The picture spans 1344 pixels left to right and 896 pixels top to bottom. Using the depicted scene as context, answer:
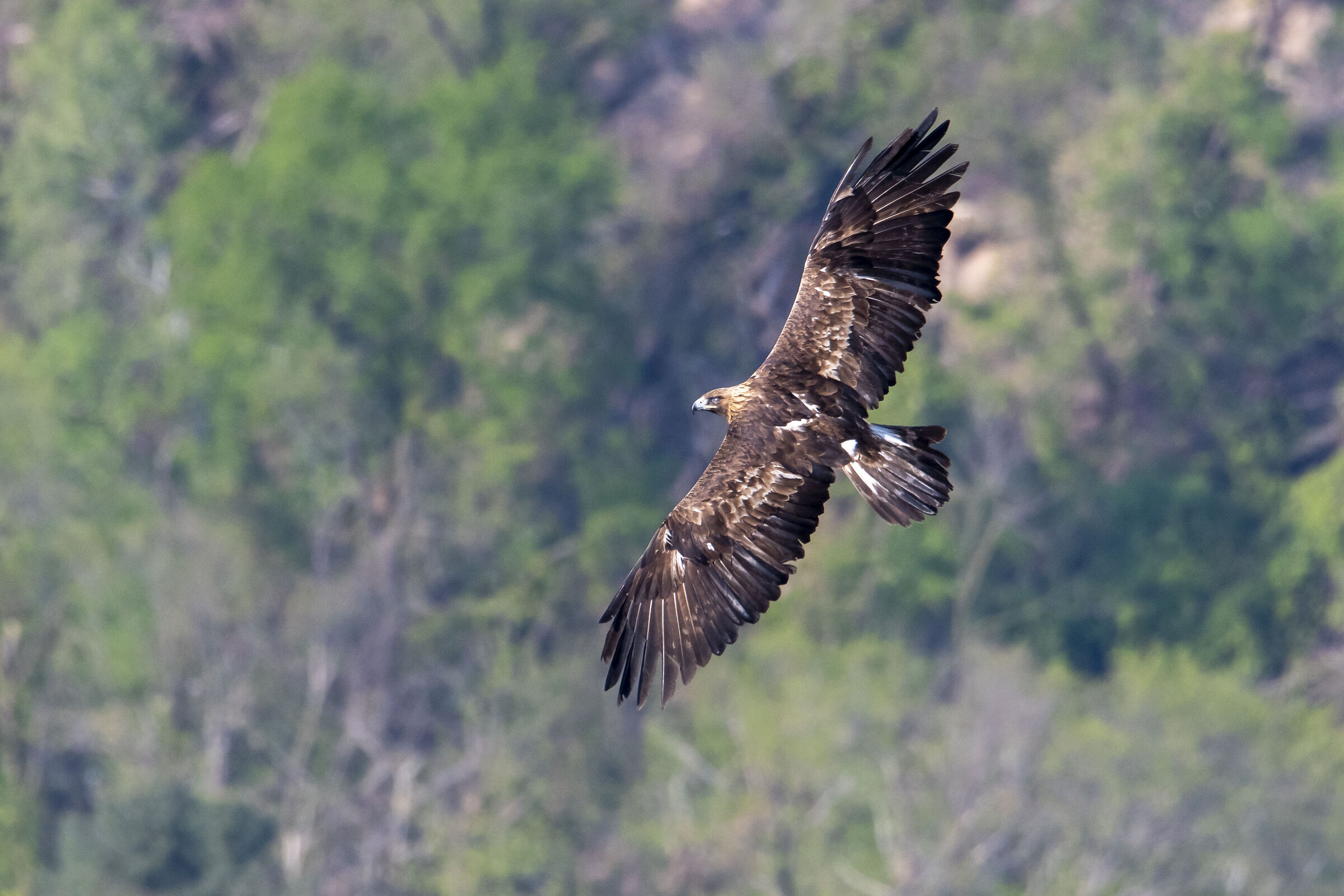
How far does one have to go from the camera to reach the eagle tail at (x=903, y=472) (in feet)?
46.6

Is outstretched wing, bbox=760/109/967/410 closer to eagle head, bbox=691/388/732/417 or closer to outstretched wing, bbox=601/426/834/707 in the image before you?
eagle head, bbox=691/388/732/417

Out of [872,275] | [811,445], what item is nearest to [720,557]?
[811,445]

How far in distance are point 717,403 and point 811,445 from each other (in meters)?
0.78

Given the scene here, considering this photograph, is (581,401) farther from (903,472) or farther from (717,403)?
(903,472)

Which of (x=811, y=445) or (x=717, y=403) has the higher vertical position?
(x=717, y=403)

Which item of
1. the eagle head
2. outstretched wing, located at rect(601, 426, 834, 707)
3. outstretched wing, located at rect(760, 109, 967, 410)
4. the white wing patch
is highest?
outstretched wing, located at rect(760, 109, 967, 410)

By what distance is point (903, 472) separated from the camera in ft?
46.8

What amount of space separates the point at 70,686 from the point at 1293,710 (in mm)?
18548

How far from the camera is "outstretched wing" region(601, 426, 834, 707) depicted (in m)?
14.0

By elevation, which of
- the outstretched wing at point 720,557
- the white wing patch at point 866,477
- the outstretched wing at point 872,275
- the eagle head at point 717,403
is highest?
the outstretched wing at point 872,275

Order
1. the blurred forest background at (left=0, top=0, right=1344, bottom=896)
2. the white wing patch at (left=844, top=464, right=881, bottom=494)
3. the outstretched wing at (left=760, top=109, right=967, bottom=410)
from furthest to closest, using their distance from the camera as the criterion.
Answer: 1. the blurred forest background at (left=0, top=0, right=1344, bottom=896)
2. the white wing patch at (left=844, top=464, right=881, bottom=494)
3. the outstretched wing at (left=760, top=109, right=967, bottom=410)

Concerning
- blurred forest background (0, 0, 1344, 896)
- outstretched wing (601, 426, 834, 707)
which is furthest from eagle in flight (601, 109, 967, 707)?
blurred forest background (0, 0, 1344, 896)

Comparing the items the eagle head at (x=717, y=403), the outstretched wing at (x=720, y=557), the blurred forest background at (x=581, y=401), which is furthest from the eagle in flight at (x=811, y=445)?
the blurred forest background at (x=581, y=401)

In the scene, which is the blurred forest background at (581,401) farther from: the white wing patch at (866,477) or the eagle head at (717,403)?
the white wing patch at (866,477)
